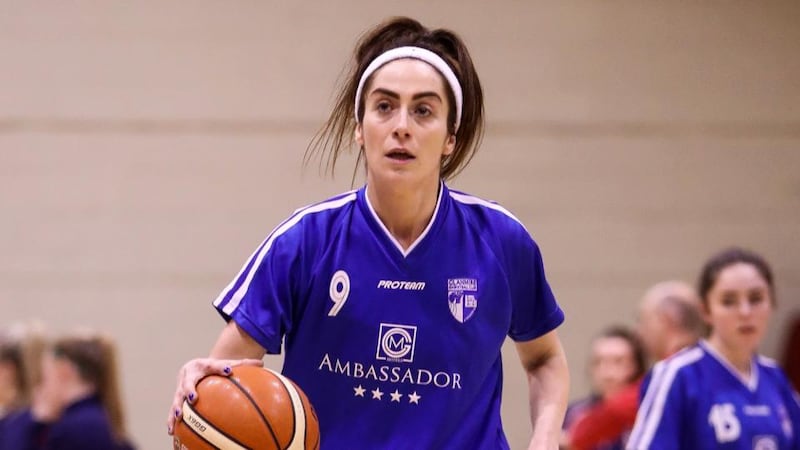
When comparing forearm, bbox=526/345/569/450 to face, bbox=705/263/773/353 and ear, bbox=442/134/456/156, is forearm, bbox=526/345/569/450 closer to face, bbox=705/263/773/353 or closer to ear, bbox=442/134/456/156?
ear, bbox=442/134/456/156

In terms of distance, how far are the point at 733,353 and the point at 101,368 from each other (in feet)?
9.66

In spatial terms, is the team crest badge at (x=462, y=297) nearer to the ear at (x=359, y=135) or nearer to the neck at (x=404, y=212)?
the neck at (x=404, y=212)

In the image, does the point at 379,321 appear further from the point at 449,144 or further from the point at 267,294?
the point at 449,144

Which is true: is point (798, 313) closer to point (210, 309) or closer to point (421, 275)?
point (210, 309)

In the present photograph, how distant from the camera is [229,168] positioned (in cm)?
848

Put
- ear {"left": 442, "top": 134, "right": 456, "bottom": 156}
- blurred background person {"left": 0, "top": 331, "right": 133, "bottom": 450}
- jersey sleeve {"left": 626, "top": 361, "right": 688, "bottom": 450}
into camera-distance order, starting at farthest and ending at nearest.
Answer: blurred background person {"left": 0, "top": 331, "right": 133, "bottom": 450}, jersey sleeve {"left": 626, "top": 361, "right": 688, "bottom": 450}, ear {"left": 442, "top": 134, "right": 456, "bottom": 156}

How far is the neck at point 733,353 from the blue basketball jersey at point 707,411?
0.03 m

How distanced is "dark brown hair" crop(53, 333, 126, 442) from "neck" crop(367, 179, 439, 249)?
10.4 feet

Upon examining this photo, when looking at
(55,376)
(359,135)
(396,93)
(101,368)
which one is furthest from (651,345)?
(396,93)

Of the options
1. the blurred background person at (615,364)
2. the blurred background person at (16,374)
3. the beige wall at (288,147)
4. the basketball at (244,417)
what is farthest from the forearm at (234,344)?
the beige wall at (288,147)

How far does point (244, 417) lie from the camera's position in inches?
109

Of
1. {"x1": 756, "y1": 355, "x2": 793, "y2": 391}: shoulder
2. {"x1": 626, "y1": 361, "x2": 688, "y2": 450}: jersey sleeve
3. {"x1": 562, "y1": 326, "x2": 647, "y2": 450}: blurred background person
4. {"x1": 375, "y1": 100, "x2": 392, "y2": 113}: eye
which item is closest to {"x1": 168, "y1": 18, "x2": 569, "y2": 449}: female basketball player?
{"x1": 375, "y1": 100, "x2": 392, "y2": 113}: eye

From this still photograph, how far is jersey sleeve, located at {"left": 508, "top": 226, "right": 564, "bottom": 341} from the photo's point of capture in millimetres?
3293

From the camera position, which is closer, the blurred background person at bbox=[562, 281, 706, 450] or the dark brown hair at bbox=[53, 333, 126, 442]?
the dark brown hair at bbox=[53, 333, 126, 442]
